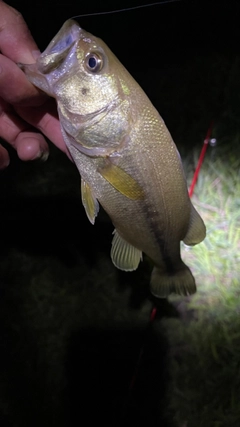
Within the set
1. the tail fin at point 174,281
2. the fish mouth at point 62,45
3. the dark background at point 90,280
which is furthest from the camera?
the dark background at point 90,280

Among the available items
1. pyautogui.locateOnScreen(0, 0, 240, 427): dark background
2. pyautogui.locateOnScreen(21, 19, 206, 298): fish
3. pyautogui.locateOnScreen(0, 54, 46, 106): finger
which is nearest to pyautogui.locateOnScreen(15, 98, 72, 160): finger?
pyautogui.locateOnScreen(0, 54, 46, 106): finger

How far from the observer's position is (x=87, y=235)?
1.89 meters

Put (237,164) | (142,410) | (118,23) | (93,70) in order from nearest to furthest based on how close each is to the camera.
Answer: (93,70) → (118,23) → (142,410) → (237,164)

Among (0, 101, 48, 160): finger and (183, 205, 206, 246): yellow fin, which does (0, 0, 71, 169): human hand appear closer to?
(0, 101, 48, 160): finger

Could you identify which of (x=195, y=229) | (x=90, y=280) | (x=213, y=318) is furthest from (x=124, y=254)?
(x=213, y=318)

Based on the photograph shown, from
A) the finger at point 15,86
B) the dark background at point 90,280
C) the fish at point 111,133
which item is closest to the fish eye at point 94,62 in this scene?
the fish at point 111,133

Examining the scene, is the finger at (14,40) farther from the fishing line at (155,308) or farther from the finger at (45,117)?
the fishing line at (155,308)

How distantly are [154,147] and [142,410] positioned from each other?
4.84 feet

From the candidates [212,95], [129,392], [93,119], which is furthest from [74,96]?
[129,392]

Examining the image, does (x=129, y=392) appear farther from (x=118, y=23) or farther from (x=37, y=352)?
(x=118, y=23)

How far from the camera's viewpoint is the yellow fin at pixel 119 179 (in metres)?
0.83

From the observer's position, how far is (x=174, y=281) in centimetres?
119

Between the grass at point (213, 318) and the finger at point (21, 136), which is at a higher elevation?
the finger at point (21, 136)

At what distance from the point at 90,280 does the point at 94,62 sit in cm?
129
